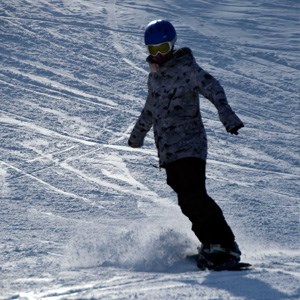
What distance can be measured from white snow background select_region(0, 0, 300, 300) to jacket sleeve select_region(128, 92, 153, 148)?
0.65 m

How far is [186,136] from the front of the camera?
5.09 metres

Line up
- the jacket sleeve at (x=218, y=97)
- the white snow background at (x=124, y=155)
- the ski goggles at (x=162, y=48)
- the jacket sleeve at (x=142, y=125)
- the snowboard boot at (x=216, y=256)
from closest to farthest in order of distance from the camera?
1. the white snow background at (x=124, y=155)
2. the jacket sleeve at (x=218, y=97)
3. the snowboard boot at (x=216, y=256)
4. the ski goggles at (x=162, y=48)
5. the jacket sleeve at (x=142, y=125)

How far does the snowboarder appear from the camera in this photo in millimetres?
5027

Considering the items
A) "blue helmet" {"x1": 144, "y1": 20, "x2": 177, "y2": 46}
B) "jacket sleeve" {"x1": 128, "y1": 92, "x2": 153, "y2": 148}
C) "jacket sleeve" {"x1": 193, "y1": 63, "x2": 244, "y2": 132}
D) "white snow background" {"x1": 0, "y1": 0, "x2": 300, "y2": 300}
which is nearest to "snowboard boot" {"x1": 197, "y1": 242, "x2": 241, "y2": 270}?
"white snow background" {"x1": 0, "y1": 0, "x2": 300, "y2": 300}

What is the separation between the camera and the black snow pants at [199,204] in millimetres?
5020

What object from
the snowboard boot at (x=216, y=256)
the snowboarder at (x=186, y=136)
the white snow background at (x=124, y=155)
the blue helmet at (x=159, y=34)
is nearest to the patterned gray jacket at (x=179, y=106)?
the snowboarder at (x=186, y=136)

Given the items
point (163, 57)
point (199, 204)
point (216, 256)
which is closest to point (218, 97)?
point (163, 57)

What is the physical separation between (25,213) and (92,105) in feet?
12.3

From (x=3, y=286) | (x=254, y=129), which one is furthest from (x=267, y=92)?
(x=3, y=286)

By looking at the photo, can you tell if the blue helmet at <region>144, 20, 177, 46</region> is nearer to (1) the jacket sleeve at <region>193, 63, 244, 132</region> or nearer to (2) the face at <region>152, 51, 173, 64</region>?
(2) the face at <region>152, 51, 173, 64</region>

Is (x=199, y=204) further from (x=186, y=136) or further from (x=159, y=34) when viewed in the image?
(x=159, y=34)

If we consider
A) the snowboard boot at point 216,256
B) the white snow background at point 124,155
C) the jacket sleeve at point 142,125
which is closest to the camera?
the white snow background at point 124,155

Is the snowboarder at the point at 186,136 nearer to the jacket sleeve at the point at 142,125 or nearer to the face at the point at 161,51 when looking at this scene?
the face at the point at 161,51

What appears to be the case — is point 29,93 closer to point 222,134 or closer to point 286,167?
point 222,134
